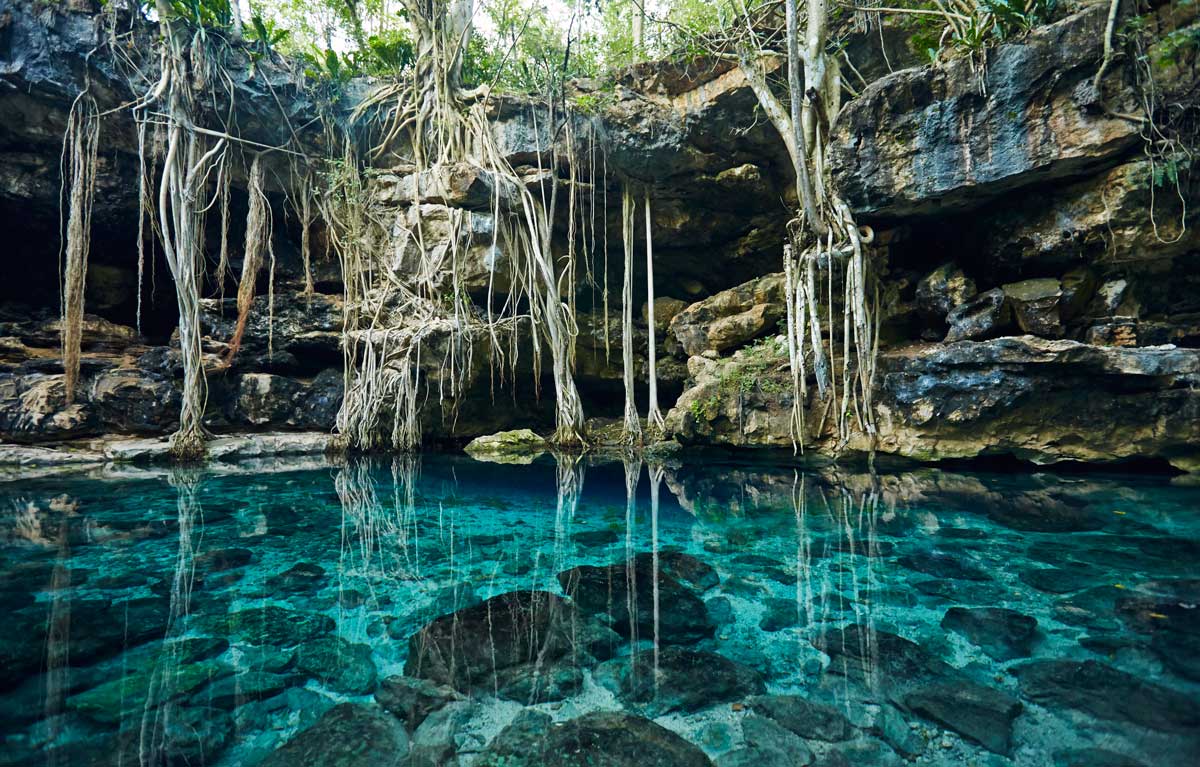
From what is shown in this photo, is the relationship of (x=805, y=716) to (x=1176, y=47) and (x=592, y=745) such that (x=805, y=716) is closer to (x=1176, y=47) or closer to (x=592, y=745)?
(x=592, y=745)

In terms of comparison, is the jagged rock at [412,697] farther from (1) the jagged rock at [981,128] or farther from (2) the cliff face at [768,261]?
(1) the jagged rock at [981,128]

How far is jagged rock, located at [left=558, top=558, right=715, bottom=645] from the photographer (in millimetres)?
1689

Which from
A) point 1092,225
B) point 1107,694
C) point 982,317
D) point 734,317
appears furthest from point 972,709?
point 734,317

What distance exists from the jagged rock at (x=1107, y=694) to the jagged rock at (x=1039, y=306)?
151 inches

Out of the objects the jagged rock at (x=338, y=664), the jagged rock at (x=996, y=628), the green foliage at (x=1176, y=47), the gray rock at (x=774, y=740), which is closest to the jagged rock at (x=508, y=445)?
the jagged rock at (x=338, y=664)

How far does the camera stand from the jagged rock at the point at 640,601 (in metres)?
1.69

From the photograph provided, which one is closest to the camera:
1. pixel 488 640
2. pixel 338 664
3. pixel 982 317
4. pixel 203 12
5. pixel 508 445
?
pixel 338 664

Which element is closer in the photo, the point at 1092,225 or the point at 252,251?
the point at 1092,225

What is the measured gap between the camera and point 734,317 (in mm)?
6316

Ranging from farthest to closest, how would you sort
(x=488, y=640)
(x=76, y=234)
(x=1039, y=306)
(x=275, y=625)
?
(x=76, y=234) < (x=1039, y=306) < (x=275, y=625) < (x=488, y=640)

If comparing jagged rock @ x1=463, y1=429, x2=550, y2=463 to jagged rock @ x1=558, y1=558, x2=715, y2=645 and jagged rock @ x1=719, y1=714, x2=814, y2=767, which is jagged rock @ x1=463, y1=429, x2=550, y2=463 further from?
jagged rock @ x1=719, y1=714, x2=814, y2=767

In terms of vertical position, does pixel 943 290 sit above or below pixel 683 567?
above

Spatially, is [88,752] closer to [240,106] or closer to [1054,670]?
[1054,670]

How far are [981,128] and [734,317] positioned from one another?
9.21 feet
